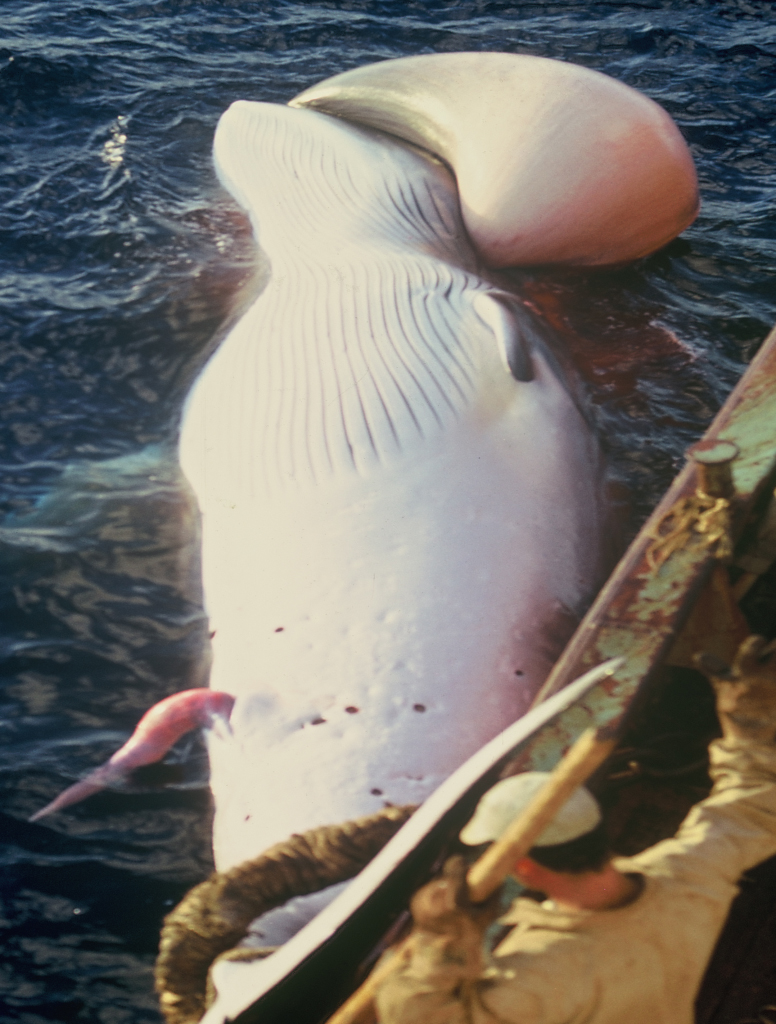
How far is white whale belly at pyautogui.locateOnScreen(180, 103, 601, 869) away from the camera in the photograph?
11.5ft

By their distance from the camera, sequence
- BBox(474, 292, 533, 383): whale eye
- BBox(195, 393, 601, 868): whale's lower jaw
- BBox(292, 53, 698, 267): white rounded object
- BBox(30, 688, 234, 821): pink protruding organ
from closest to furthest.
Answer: BBox(195, 393, 601, 868): whale's lower jaw → BBox(30, 688, 234, 821): pink protruding organ → BBox(474, 292, 533, 383): whale eye → BBox(292, 53, 698, 267): white rounded object

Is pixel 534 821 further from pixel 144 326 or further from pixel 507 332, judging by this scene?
pixel 144 326

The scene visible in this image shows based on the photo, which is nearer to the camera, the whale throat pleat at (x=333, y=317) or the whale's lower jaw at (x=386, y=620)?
the whale's lower jaw at (x=386, y=620)

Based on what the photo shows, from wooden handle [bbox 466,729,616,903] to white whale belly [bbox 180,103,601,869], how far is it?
135 centimetres

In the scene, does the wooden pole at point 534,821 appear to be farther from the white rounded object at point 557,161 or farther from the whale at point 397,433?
the white rounded object at point 557,161

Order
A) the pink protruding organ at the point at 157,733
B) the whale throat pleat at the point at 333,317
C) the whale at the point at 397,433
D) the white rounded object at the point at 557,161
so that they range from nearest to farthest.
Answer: the whale at the point at 397,433 < the pink protruding organ at the point at 157,733 < the whale throat pleat at the point at 333,317 < the white rounded object at the point at 557,161

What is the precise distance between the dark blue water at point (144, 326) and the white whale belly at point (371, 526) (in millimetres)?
399

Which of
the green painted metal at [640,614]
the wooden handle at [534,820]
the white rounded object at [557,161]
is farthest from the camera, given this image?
the white rounded object at [557,161]

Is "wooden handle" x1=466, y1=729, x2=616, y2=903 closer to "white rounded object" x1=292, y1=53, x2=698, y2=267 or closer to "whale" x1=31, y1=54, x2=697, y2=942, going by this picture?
"whale" x1=31, y1=54, x2=697, y2=942

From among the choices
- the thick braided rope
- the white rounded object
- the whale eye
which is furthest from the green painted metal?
the white rounded object

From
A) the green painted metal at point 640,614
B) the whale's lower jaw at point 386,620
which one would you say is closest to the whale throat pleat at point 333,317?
the whale's lower jaw at point 386,620

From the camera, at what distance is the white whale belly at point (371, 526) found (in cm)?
352

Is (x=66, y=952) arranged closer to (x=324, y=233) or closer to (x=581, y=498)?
(x=581, y=498)

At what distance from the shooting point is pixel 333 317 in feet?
18.0
